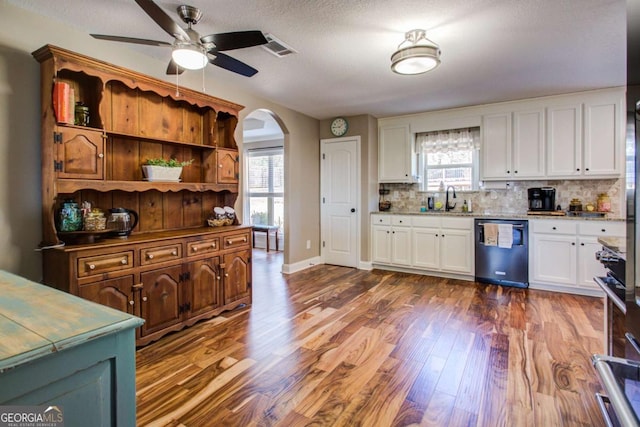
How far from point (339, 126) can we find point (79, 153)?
12.3 ft

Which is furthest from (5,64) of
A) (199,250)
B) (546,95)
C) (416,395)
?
(546,95)

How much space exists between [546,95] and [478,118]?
0.80 metres

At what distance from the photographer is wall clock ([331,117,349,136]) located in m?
5.33

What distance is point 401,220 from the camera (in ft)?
16.3

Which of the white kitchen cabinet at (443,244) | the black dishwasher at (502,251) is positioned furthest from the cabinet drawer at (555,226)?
the white kitchen cabinet at (443,244)

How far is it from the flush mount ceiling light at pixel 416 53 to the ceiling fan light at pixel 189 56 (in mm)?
1500

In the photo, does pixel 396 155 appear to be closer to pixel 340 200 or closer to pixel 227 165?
pixel 340 200

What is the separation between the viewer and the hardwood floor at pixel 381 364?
70.7 inches

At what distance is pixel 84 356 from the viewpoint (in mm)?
819

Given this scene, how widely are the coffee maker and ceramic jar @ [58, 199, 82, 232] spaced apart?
4917mm

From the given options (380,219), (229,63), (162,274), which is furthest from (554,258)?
(162,274)

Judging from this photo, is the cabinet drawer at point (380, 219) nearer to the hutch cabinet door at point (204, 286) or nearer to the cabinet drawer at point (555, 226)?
the cabinet drawer at point (555, 226)

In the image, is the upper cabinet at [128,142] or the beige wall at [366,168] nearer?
the upper cabinet at [128,142]

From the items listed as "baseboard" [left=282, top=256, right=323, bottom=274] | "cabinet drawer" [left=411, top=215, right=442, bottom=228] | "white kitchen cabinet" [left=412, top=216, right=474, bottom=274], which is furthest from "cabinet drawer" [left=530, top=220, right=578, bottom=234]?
"baseboard" [left=282, top=256, right=323, bottom=274]
